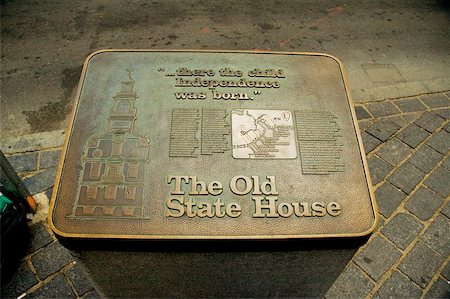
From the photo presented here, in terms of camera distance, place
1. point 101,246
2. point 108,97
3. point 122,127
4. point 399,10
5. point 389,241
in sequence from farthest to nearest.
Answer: point 399,10 → point 389,241 → point 108,97 → point 122,127 → point 101,246

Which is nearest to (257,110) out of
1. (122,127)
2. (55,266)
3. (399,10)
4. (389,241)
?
(122,127)

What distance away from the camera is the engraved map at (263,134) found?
2.09 m

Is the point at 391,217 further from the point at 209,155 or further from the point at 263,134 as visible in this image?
the point at 209,155

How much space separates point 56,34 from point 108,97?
157 inches

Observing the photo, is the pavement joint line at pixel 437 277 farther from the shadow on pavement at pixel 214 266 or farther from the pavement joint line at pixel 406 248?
the shadow on pavement at pixel 214 266

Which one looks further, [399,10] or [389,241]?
[399,10]

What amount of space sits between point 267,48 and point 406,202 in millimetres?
3087

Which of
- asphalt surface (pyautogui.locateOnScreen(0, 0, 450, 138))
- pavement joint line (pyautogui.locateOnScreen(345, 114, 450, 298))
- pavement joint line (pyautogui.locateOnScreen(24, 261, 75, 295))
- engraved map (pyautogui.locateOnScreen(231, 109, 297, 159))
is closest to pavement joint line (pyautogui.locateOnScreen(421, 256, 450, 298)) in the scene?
pavement joint line (pyautogui.locateOnScreen(345, 114, 450, 298))

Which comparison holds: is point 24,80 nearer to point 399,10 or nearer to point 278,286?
point 278,286

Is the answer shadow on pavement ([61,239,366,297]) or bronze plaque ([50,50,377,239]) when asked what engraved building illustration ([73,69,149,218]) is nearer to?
bronze plaque ([50,50,377,239])

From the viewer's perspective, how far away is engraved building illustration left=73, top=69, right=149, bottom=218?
188 centimetres

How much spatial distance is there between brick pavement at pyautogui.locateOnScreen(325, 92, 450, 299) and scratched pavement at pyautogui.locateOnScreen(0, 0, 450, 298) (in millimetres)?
12

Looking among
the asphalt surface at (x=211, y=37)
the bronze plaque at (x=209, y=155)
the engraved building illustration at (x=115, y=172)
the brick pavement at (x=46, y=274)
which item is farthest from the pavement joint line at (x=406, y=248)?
the brick pavement at (x=46, y=274)

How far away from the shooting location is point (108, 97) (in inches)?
91.5
